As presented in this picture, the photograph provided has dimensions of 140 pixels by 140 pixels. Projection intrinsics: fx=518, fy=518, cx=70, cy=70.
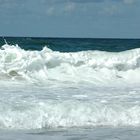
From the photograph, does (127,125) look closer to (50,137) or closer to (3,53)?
(50,137)

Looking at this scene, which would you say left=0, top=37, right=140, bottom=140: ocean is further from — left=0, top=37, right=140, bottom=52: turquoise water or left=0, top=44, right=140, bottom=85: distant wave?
left=0, top=37, right=140, bottom=52: turquoise water

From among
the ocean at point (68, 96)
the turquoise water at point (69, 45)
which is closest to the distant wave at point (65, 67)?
the ocean at point (68, 96)

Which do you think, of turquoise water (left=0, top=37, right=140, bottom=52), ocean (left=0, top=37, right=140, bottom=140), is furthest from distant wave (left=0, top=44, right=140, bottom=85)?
turquoise water (left=0, top=37, right=140, bottom=52)

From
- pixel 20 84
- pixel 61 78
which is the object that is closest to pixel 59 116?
pixel 20 84

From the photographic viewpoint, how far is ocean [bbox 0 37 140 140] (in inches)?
292

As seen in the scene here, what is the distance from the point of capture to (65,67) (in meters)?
14.7

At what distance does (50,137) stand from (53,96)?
9.41 ft

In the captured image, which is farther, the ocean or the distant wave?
the distant wave

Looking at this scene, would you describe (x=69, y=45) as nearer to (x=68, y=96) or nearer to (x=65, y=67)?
(x=65, y=67)

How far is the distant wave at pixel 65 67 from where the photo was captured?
13388mm

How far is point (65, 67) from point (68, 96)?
4894mm

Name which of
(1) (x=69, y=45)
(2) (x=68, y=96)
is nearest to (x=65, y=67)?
(2) (x=68, y=96)

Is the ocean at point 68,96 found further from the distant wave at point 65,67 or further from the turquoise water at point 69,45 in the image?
the turquoise water at point 69,45

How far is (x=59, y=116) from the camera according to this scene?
797 cm
